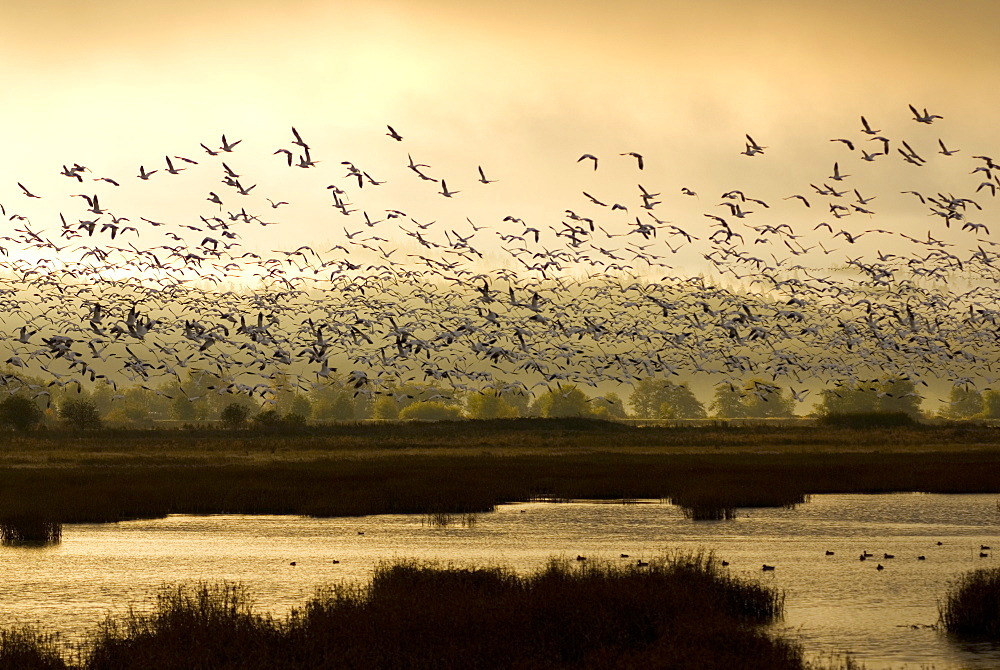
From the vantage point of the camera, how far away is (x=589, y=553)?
1249 inches

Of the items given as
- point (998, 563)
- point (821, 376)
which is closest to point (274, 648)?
point (998, 563)

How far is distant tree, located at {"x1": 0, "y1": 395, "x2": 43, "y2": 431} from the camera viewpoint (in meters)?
137

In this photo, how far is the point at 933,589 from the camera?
26031 millimetres

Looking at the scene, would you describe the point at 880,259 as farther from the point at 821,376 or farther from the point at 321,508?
the point at 321,508

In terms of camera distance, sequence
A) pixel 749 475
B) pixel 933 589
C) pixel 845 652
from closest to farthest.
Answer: pixel 845 652
pixel 933 589
pixel 749 475

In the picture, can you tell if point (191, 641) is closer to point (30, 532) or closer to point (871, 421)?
point (30, 532)

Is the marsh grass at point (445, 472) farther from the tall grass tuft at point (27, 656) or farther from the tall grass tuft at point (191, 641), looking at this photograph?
the tall grass tuft at point (27, 656)

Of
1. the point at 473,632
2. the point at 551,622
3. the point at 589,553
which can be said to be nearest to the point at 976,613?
the point at 551,622

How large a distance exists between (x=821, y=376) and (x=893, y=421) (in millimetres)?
77331

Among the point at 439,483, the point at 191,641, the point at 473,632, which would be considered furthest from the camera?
the point at 439,483

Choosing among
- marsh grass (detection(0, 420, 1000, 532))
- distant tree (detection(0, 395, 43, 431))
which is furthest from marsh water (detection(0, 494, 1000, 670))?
distant tree (detection(0, 395, 43, 431))

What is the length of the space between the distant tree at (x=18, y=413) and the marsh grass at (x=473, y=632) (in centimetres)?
12533

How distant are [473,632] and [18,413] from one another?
435 ft

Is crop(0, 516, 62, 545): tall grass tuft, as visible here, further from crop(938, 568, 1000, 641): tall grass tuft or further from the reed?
crop(938, 568, 1000, 641): tall grass tuft
